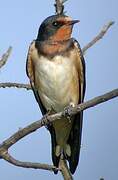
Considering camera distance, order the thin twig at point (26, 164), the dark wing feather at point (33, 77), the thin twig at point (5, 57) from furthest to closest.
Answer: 1. the dark wing feather at point (33, 77)
2. the thin twig at point (5, 57)
3. the thin twig at point (26, 164)

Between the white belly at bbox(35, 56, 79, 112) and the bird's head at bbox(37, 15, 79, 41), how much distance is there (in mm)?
287

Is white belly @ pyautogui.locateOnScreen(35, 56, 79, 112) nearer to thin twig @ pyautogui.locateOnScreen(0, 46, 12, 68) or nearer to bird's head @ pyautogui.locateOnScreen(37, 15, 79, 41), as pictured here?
bird's head @ pyautogui.locateOnScreen(37, 15, 79, 41)

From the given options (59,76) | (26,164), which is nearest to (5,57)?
(26,164)

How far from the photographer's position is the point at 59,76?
215 inches

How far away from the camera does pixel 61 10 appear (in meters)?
5.33

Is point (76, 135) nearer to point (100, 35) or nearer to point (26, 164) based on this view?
point (100, 35)

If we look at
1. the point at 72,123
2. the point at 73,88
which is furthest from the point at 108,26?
the point at 72,123

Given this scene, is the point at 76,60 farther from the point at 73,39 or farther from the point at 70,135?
the point at 70,135

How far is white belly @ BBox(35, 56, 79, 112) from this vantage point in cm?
541

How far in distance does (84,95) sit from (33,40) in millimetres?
788

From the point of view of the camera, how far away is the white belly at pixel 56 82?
5410 millimetres

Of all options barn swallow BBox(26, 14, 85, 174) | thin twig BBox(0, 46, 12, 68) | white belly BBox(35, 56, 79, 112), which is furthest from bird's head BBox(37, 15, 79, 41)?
thin twig BBox(0, 46, 12, 68)

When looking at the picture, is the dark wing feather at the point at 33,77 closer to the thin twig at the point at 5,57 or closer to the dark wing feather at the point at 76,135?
the dark wing feather at the point at 76,135

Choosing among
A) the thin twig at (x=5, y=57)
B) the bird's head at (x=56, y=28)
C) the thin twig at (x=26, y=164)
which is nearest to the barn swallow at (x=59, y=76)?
the bird's head at (x=56, y=28)
